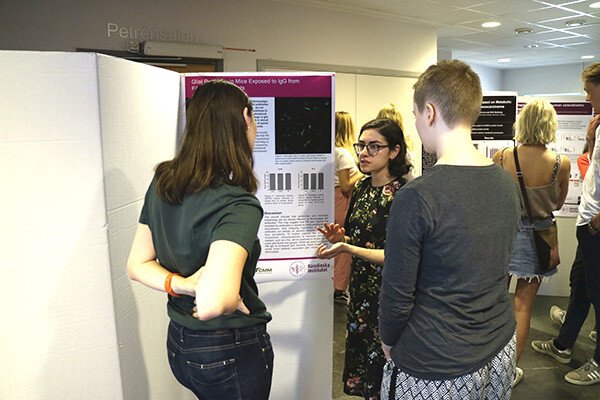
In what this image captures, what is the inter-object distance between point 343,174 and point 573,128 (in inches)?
83.3

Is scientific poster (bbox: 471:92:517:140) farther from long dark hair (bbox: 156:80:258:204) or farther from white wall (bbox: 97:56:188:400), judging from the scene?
long dark hair (bbox: 156:80:258:204)

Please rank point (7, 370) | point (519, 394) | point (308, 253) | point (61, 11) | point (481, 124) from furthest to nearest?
1. point (481, 124)
2. point (61, 11)
3. point (519, 394)
4. point (308, 253)
5. point (7, 370)

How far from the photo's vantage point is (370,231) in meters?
1.87

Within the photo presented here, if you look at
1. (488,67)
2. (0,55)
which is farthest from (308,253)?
(488,67)

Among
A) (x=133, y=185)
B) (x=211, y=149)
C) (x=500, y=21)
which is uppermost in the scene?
(x=500, y=21)

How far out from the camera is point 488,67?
10555mm

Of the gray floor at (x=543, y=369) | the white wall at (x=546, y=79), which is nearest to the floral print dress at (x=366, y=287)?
the gray floor at (x=543, y=369)

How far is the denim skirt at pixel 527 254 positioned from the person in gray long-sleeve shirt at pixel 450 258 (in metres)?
1.53

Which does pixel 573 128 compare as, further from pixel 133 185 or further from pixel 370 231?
pixel 133 185

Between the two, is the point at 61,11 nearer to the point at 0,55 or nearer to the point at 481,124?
the point at 0,55

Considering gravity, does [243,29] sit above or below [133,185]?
above

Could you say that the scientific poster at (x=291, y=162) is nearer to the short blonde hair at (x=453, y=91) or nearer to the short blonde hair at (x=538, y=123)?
the short blonde hair at (x=453, y=91)

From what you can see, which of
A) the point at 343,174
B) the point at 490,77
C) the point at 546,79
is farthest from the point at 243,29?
the point at 546,79

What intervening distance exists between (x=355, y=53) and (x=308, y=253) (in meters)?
3.62
